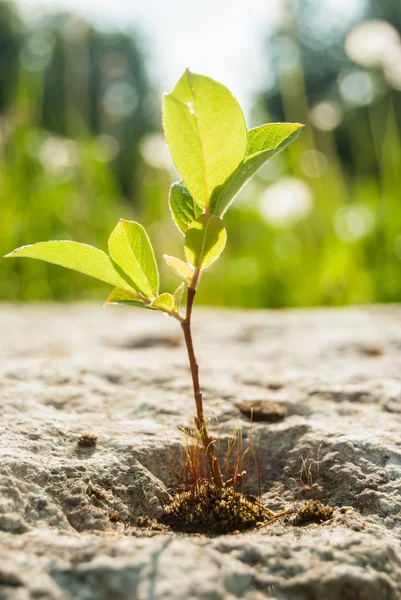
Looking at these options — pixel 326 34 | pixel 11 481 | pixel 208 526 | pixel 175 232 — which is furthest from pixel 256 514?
pixel 326 34

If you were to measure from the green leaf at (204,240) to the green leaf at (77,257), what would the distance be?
0.09 m

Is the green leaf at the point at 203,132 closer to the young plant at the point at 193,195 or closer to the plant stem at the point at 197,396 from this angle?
the young plant at the point at 193,195

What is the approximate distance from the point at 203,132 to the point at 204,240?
12 cm

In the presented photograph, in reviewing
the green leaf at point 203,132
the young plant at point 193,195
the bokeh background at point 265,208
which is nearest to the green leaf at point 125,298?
the young plant at point 193,195

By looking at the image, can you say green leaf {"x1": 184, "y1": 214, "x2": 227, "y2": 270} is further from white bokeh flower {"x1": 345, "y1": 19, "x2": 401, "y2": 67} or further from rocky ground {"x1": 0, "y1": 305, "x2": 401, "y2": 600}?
white bokeh flower {"x1": 345, "y1": 19, "x2": 401, "y2": 67}

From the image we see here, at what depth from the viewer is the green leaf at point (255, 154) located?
0.67 metres

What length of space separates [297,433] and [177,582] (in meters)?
0.44

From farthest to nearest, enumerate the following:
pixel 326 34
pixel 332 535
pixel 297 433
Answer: pixel 326 34
pixel 297 433
pixel 332 535

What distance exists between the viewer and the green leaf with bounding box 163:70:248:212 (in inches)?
24.2

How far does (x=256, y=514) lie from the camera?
696 millimetres

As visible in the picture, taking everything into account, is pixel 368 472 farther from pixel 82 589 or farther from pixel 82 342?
pixel 82 342

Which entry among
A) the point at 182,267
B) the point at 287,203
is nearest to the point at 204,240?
the point at 182,267

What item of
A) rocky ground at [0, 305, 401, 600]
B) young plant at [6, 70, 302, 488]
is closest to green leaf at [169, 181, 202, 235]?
young plant at [6, 70, 302, 488]

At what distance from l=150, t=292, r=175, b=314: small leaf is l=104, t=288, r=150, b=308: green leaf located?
0.6 inches
